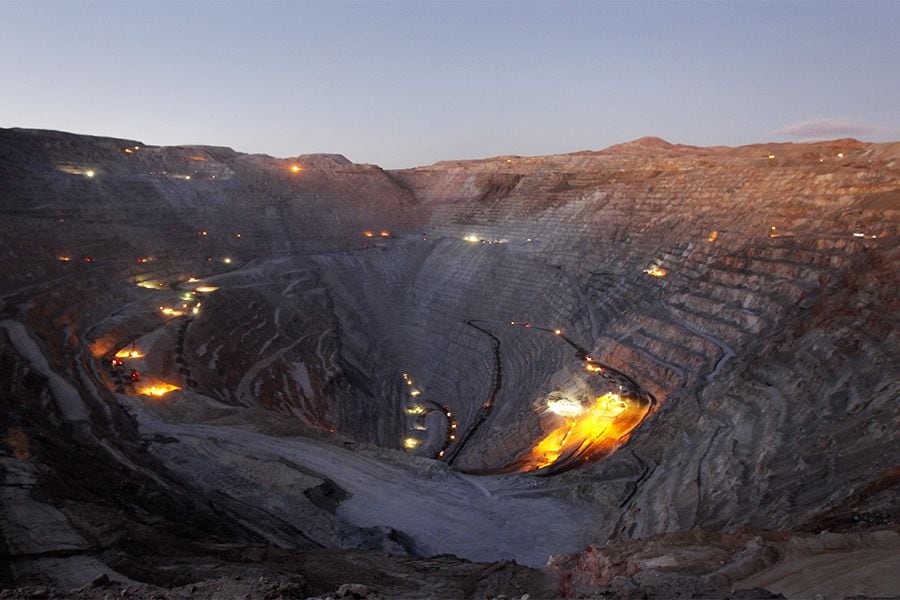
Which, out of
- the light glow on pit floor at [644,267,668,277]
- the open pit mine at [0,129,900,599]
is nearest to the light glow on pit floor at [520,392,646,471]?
the open pit mine at [0,129,900,599]

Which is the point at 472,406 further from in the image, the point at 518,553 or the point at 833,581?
the point at 833,581

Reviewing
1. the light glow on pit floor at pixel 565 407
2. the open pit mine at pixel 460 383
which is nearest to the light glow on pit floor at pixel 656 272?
the open pit mine at pixel 460 383

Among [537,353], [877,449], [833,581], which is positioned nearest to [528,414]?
[537,353]

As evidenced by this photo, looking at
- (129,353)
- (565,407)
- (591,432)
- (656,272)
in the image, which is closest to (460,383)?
(565,407)

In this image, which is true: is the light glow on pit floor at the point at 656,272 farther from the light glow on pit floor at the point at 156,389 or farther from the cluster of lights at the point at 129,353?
the cluster of lights at the point at 129,353

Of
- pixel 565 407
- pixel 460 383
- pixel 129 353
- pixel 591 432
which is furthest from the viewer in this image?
pixel 460 383

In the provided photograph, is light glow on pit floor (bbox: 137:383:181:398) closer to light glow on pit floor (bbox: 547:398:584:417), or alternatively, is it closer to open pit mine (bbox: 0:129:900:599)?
open pit mine (bbox: 0:129:900:599)

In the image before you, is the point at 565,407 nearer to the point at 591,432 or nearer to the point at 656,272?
the point at 591,432
